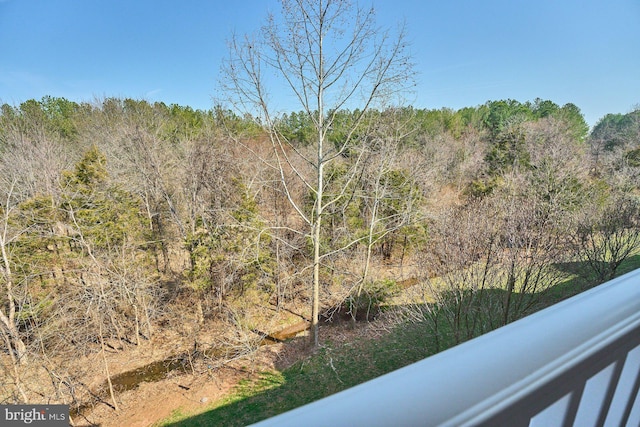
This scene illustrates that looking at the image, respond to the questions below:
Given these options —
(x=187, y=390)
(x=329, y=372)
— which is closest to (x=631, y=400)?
(x=329, y=372)

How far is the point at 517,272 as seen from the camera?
18.5ft

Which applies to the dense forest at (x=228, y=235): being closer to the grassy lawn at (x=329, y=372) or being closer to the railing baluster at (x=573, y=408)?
the grassy lawn at (x=329, y=372)

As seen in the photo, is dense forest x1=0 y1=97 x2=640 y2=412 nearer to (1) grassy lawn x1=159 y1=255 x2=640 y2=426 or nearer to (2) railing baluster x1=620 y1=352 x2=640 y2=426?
(1) grassy lawn x1=159 y1=255 x2=640 y2=426

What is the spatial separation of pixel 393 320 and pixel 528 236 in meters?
3.56

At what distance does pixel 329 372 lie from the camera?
6562mm

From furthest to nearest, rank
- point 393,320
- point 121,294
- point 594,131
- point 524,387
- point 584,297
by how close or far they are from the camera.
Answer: point 594,131 < point 393,320 < point 121,294 < point 584,297 < point 524,387

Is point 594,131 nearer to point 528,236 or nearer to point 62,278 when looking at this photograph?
point 528,236

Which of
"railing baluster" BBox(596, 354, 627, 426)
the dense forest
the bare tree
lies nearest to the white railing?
"railing baluster" BBox(596, 354, 627, 426)

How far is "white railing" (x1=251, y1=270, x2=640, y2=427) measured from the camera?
0.32m

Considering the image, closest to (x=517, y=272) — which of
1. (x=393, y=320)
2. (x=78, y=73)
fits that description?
(x=393, y=320)

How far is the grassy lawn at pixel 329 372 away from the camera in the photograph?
561 centimetres

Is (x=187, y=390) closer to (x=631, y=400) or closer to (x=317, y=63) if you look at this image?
(x=317, y=63)

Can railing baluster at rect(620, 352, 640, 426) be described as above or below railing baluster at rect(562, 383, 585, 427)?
below

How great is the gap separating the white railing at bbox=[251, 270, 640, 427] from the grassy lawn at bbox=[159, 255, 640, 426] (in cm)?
564
